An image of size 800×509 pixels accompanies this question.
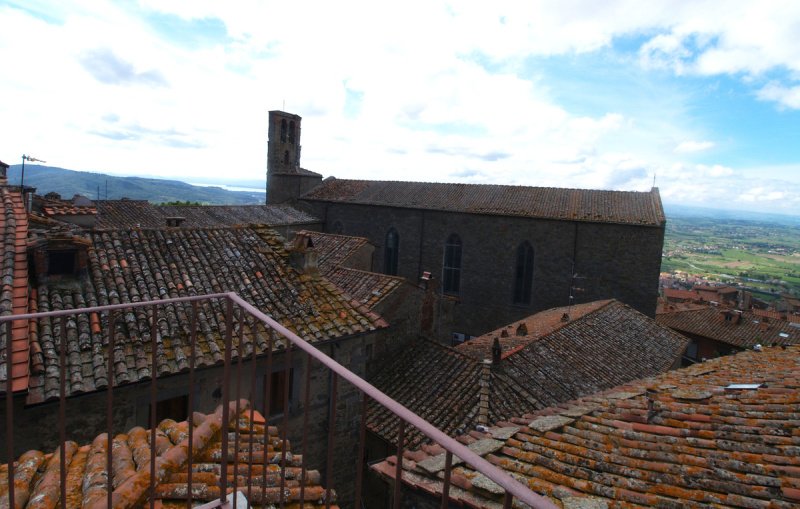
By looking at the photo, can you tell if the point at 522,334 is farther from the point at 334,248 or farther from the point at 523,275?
the point at 523,275

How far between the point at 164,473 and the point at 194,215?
31.3 m

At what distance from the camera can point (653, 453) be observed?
17.5 ft

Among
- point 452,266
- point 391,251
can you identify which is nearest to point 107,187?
point 391,251

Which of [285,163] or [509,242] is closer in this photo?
[509,242]

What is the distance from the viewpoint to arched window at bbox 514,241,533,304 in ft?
83.5

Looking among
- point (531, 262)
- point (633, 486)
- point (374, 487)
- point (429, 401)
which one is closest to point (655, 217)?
point (531, 262)

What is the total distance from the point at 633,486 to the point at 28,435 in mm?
7248

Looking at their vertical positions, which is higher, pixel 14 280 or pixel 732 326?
pixel 14 280

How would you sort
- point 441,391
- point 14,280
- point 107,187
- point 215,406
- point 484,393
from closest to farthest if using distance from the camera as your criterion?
point 14,280 < point 215,406 < point 484,393 < point 441,391 < point 107,187

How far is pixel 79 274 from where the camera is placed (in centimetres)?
828

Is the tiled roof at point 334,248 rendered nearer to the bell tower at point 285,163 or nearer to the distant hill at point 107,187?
the bell tower at point 285,163

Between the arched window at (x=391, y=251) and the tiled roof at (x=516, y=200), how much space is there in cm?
185

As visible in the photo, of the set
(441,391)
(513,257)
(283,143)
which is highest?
(283,143)

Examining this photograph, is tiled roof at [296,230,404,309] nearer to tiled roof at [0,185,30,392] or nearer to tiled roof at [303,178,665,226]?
tiled roof at [0,185,30,392]
